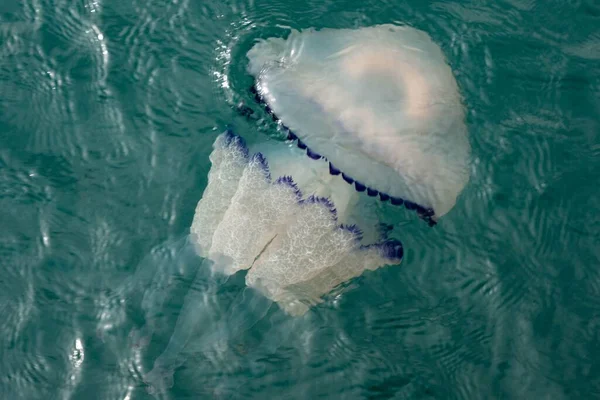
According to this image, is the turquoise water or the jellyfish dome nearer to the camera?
the jellyfish dome

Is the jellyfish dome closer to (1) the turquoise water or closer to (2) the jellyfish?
(2) the jellyfish

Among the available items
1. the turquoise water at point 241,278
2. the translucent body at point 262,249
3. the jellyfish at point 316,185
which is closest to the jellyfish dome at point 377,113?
the jellyfish at point 316,185

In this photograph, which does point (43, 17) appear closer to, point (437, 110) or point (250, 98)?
point (250, 98)

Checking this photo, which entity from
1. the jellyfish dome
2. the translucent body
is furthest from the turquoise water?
the jellyfish dome

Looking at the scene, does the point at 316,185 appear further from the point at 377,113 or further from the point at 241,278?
the point at 241,278

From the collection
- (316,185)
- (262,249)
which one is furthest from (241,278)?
(316,185)

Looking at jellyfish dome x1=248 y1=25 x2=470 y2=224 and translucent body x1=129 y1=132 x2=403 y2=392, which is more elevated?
jellyfish dome x1=248 y1=25 x2=470 y2=224

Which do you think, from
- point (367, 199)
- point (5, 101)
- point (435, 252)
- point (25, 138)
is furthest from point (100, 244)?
point (435, 252)
